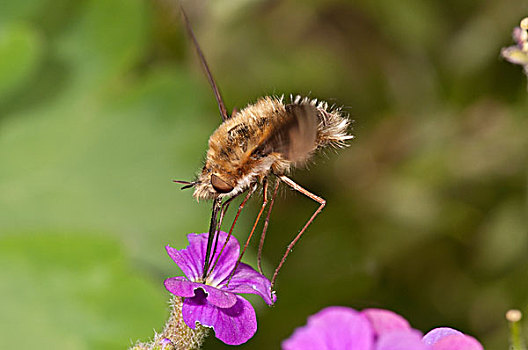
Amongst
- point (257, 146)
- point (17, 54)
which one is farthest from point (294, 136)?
point (17, 54)

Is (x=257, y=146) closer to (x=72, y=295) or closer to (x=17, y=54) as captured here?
(x=72, y=295)

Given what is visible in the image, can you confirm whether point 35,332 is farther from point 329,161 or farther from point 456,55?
point 456,55

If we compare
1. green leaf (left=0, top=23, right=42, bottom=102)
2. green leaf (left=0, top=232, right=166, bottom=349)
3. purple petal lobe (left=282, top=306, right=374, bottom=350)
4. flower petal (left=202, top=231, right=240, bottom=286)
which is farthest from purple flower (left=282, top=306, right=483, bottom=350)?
green leaf (left=0, top=23, right=42, bottom=102)

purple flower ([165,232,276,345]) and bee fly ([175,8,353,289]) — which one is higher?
bee fly ([175,8,353,289])

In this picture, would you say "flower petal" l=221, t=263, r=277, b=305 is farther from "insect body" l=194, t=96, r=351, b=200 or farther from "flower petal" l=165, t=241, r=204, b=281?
"insect body" l=194, t=96, r=351, b=200

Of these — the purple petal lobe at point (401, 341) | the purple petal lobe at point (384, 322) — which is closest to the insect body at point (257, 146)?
the purple petal lobe at point (384, 322)

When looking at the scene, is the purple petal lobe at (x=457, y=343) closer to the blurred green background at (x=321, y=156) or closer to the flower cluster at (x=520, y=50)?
the flower cluster at (x=520, y=50)
